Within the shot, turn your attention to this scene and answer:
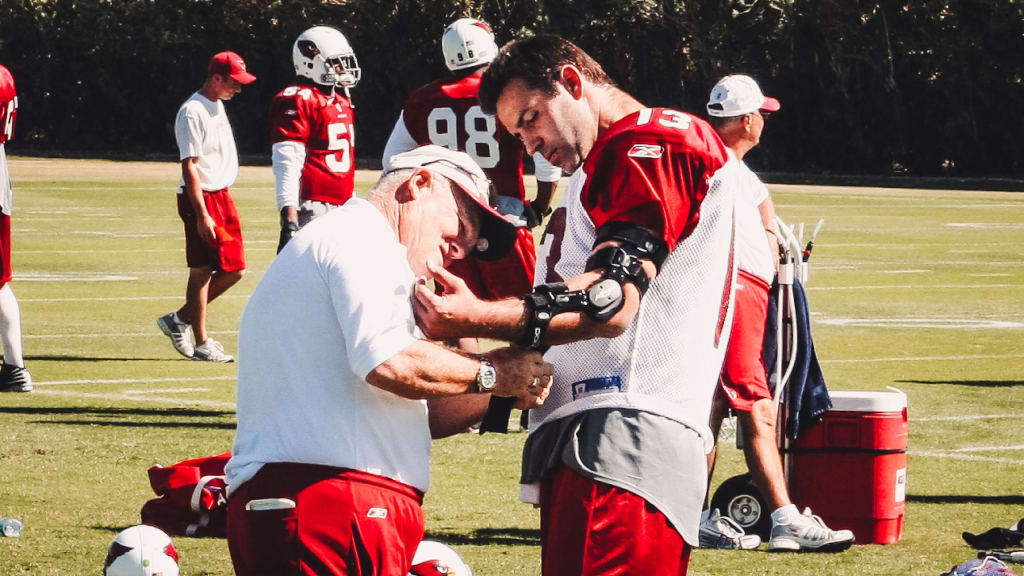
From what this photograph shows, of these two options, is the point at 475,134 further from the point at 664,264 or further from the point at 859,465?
the point at 664,264

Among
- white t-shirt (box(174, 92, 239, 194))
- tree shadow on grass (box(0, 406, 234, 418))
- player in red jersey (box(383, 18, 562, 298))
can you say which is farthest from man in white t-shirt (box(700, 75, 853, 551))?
white t-shirt (box(174, 92, 239, 194))

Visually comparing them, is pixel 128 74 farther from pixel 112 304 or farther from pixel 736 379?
pixel 736 379

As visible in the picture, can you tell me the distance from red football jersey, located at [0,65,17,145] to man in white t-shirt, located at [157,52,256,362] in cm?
189

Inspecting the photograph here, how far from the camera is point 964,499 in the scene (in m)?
8.14

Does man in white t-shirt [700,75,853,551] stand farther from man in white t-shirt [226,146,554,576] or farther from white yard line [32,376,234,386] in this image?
white yard line [32,376,234,386]

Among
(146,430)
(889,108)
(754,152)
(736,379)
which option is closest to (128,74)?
(754,152)

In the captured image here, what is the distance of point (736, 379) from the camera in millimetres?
6867

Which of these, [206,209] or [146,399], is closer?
[146,399]

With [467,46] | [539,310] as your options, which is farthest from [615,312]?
[467,46]

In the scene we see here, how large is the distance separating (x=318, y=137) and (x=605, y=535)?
8.62 metres

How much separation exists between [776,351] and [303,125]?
18.3 ft

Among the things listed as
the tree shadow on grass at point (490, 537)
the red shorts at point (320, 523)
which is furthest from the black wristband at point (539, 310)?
the tree shadow on grass at point (490, 537)

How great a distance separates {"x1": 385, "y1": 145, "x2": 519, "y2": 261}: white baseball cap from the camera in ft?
13.1

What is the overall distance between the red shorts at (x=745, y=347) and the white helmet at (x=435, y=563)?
6.15 ft
